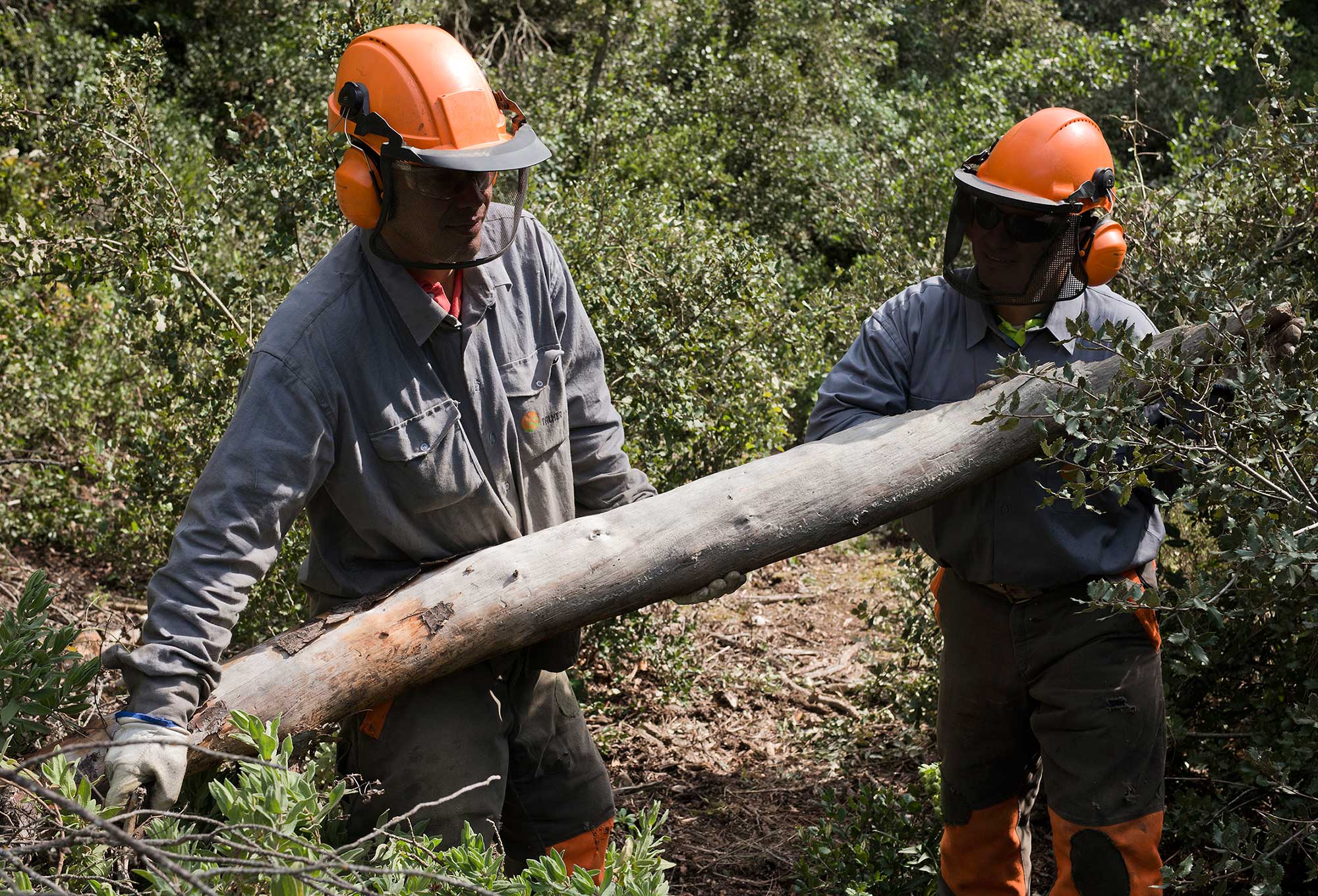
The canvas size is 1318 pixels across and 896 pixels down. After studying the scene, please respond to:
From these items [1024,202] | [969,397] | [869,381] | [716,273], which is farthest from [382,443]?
[716,273]

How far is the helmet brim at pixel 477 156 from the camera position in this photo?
2645mm

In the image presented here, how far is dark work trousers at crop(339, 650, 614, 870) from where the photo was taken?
283 cm

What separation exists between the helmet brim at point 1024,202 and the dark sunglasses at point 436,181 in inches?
56.4

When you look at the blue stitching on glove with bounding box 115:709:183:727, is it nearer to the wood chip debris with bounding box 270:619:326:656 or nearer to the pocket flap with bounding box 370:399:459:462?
the wood chip debris with bounding box 270:619:326:656

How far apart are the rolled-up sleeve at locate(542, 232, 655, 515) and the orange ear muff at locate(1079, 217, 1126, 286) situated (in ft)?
4.70

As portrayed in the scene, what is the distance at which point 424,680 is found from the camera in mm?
2789

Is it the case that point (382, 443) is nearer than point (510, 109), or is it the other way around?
point (382, 443)

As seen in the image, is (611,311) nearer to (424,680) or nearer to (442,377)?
(442,377)

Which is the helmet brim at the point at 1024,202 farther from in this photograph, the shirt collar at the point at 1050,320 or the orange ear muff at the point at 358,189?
the orange ear muff at the point at 358,189

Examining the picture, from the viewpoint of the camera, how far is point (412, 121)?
270cm

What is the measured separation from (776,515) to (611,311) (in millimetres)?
2228

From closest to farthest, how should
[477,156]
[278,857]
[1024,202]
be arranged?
1. [278,857]
2. [477,156]
3. [1024,202]

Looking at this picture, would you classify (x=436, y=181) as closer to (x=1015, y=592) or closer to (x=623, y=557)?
(x=623, y=557)

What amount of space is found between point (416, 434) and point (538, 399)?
38cm
